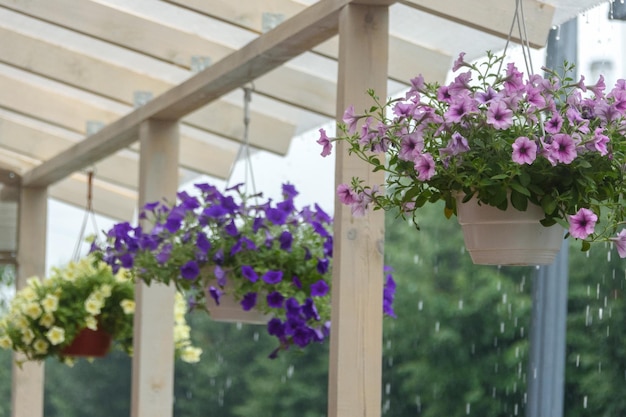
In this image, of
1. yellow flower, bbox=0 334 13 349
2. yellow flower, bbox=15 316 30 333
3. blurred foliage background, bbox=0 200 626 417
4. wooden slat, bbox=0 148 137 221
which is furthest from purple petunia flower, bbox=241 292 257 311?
blurred foliage background, bbox=0 200 626 417

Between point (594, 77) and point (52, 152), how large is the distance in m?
6.10

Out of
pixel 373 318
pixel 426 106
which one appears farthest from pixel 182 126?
pixel 426 106

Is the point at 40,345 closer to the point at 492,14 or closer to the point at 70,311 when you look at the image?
the point at 70,311

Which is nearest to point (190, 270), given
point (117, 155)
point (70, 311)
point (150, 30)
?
point (150, 30)

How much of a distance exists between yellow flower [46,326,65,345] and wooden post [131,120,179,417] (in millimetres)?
290

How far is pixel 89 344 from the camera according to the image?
3.89 meters

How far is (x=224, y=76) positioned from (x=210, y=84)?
0.12 meters

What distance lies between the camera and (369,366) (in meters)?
2.27

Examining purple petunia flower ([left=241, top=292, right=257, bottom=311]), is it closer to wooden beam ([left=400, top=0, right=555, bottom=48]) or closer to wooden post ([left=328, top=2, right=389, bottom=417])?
wooden post ([left=328, top=2, right=389, bottom=417])

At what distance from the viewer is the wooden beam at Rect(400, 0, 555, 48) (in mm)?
2404

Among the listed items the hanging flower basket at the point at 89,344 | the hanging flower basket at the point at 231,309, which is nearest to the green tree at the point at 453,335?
the hanging flower basket at the point at 89,344

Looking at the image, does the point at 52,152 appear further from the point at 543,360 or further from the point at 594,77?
the point at 594,77

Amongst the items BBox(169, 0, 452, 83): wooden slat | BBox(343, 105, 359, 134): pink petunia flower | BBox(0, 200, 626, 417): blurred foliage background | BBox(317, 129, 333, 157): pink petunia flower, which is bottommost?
BBox(0, 200, 626, 417): blurred foliage background

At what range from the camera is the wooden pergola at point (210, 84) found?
2.30 metres
